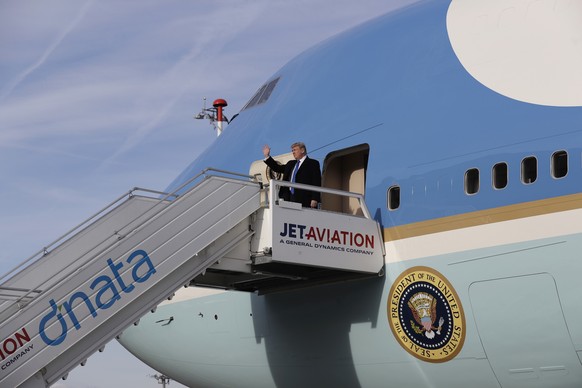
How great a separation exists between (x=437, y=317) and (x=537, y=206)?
6.60 feet

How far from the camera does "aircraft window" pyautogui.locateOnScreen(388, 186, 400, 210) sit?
1214 cm

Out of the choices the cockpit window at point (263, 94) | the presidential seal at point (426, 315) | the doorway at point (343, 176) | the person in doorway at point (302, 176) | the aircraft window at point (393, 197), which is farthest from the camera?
the cockpit window at point (263, 94)

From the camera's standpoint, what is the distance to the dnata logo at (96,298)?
10562 mm

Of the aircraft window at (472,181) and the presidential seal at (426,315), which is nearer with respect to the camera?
the aircraft window at (472,181)

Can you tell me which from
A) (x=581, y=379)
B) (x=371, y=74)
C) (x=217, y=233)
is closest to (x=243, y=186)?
(x=217, y=233)

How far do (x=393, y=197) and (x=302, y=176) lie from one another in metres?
1.29

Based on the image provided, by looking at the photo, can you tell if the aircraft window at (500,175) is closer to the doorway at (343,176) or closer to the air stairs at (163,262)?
the air stairs at (163,262)

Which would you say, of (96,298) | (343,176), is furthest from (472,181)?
(96,298)

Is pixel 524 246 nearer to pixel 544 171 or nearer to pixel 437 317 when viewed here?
pixel 544 171

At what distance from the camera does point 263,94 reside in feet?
53.3

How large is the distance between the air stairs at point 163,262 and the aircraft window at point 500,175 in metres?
2.02

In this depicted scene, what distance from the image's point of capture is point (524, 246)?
33.9 ft

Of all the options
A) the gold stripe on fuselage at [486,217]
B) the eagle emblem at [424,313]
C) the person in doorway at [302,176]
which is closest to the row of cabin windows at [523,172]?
the gold stripe on fuselage at [486,217]

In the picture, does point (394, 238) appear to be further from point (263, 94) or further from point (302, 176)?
point (263, 94)
